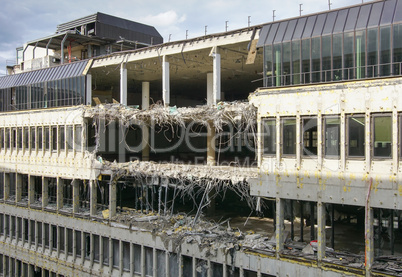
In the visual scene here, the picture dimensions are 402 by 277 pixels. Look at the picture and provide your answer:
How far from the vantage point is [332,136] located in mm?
18500

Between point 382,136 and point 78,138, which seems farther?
point 78,138

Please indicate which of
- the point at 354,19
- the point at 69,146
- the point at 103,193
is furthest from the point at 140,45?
the point at 354,19

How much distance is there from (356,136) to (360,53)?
157 inches

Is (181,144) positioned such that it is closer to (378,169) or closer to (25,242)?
(25,242)

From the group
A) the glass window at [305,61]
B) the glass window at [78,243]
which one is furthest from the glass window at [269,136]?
the glass window at [78,243]

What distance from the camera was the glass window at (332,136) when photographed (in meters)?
18.3

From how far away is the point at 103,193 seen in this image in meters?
31.0

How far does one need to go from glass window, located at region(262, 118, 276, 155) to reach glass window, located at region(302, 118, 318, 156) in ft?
5.34

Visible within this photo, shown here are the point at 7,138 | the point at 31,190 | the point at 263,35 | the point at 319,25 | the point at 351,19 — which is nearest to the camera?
the point at 351,19

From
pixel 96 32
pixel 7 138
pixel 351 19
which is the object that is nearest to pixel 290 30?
pixel 351 19

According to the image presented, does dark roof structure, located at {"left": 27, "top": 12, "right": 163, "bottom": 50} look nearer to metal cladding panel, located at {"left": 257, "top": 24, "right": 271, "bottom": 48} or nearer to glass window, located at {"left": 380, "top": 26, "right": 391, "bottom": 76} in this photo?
metal cladding panel, located at {"left": 257, "top": 24, "right": 271, "bottom": 48}

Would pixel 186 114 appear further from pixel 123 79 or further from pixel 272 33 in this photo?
pixel 123 79

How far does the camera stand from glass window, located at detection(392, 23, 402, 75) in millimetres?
17047

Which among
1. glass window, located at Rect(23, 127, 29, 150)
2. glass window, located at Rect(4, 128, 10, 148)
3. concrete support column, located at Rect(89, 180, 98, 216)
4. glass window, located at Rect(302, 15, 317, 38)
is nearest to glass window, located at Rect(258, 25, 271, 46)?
glass window, located at Rect(302, 15, 317, 38)
